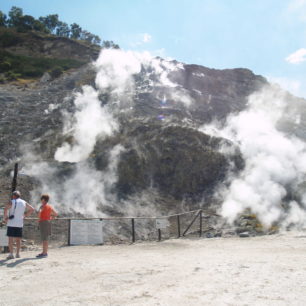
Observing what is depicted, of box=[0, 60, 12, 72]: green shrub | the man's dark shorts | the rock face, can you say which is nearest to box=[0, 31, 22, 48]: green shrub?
box=[0, 60, 12, 72]: green shrub

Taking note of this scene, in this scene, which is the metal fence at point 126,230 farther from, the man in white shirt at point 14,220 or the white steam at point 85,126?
the white steam at point 85,126

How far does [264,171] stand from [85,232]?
12.4 metres

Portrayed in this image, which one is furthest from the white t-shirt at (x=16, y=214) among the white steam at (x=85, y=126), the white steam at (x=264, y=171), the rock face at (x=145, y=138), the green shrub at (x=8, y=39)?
the green shrub at (x=8, y=39)

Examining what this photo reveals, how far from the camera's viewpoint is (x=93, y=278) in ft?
18.1

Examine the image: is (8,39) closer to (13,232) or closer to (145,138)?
(145,138)

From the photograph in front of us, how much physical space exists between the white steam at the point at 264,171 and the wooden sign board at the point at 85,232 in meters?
7.54

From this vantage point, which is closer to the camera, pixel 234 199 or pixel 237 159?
pixel 234 199

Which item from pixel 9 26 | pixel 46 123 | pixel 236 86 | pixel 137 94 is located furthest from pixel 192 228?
pixel 9 26

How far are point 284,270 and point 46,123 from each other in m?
22.7

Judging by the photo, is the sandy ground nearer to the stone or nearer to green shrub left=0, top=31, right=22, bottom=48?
the stone

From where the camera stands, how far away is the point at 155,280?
5.38 m

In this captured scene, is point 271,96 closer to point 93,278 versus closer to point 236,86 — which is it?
point 236,86

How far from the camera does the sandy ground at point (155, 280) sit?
4398 mm

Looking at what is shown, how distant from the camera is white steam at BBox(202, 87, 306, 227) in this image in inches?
632
